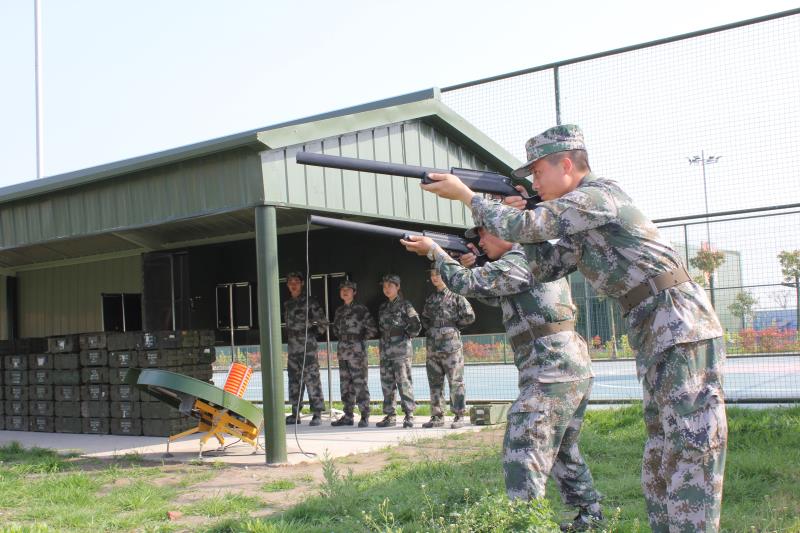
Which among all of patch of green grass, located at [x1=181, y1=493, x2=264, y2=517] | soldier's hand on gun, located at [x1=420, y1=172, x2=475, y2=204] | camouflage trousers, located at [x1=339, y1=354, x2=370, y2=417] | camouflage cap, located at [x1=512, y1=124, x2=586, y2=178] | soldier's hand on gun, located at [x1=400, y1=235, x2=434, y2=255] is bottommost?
patch of green grass, located at [x1=181, y1=493, x2=264, y2=517]

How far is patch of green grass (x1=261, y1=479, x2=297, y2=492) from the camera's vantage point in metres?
7.25

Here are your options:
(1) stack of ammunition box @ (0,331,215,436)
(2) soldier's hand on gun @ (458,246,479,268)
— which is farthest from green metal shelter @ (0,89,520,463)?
(2) soldier's hand on gun @ (458,246,479,268)

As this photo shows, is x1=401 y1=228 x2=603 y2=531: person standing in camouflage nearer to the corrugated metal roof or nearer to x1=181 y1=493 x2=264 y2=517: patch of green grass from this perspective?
x1=181 y1=493 x2=264 y2=517: patch of green grass

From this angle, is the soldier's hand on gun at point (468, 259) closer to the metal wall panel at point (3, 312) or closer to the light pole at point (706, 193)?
the light pole at point (706, 193)

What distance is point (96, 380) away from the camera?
41.0 ft

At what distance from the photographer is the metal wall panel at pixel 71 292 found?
52.5 ft

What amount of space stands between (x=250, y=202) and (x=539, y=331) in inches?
180

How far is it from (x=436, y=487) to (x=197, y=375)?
20.9ft

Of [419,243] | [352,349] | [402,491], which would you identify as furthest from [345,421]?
[419,243]

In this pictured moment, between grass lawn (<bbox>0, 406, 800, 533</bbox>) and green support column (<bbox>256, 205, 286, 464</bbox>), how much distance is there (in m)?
0.42

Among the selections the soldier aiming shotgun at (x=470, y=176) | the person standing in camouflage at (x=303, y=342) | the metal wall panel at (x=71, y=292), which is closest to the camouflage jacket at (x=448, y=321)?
the person standing in camouflage at (x=303, y=342)

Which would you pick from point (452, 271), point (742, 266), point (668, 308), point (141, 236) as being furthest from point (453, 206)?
point (668, 308)

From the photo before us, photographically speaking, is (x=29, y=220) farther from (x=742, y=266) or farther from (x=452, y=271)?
(x=742, y=266)

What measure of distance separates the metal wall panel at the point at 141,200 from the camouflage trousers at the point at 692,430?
5.67 metres
